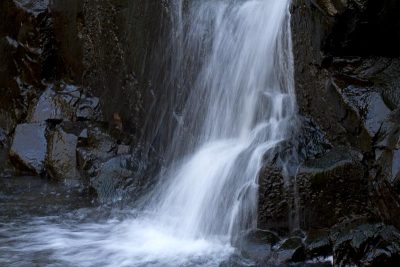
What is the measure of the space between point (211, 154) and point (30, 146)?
269 cm

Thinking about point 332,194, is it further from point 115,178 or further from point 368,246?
point 115,178

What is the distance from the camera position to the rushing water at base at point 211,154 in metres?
5.39

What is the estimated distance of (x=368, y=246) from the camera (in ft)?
15.1

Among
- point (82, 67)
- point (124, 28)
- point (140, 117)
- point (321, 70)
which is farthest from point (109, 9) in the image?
point (321, 70)

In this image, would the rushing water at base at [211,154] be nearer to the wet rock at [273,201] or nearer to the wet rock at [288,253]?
the wet rock at [273,201]

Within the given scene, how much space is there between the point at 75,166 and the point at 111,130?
0.67 meters

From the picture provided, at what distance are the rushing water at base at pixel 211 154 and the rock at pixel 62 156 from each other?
1.22 metres

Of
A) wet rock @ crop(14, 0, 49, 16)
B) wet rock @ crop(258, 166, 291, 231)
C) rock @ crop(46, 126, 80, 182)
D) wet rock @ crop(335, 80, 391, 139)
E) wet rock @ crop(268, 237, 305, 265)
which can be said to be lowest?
wet rock @ crop(268, 237, 305, 265)

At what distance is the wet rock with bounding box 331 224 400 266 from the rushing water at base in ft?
3.20

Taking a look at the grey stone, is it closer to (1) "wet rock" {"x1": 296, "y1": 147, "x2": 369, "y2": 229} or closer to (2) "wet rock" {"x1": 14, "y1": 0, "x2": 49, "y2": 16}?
(2) "wet rock" {"x1": 14, "y1": 0, "x2": 49, "y2": 16}

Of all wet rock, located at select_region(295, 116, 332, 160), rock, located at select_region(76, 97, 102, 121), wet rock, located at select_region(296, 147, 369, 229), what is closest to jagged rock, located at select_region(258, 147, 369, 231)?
wet rock, located at select_region(296, 147, 369, 229)

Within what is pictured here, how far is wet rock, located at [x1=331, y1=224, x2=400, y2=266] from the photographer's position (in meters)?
4.49

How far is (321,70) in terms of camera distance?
5.81m

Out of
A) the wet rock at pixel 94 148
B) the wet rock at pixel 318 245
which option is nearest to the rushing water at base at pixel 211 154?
the wet rock at pixel 318 245
